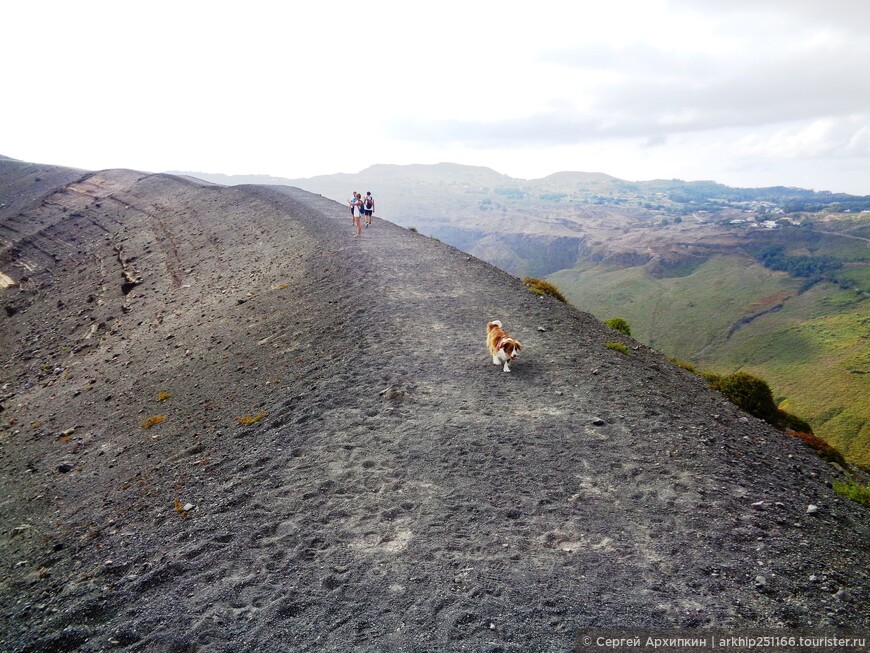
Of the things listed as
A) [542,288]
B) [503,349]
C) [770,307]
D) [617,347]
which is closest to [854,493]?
[617,347]

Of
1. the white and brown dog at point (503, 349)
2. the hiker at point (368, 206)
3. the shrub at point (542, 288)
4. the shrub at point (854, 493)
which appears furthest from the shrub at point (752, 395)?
the hiker at point (368, 206)

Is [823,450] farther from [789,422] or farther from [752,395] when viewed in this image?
[789,422]

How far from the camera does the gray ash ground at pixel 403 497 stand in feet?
19.1

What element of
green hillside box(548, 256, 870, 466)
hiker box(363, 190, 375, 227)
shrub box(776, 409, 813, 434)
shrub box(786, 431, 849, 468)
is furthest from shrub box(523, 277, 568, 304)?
green hillside box(548, 256, 870, 466)

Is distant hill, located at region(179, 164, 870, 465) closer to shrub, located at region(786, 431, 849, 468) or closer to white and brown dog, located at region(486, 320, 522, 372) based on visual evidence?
shrub, located at region(786, 431, 849, 468)

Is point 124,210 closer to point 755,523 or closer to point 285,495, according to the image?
point 285,495

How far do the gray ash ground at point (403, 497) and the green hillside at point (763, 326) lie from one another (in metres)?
58.2

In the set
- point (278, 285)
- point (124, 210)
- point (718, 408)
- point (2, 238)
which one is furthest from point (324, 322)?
point (2, 238)

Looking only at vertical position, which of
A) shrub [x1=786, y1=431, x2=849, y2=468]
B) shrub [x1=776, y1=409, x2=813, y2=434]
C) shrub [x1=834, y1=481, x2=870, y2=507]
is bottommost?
shrub [x1=776, y1=409, x2=813, y2=434]

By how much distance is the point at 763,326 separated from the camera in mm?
121875

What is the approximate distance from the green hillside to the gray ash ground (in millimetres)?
58164

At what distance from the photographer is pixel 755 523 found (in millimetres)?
6891

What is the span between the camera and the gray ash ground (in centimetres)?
581

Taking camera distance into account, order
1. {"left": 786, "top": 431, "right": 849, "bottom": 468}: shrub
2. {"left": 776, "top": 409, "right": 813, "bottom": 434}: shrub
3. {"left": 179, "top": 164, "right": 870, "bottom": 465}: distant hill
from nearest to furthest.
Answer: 1. {"left": 786, "top": 431, "right": 849, "bottom": 468}: shrub
2. {"left": 776, "top": 409, "right": 813, "bottom": 434}: shrub
3. {"left": 179, "top": 164, "right": 870, "bottom": 465}: distant hill
